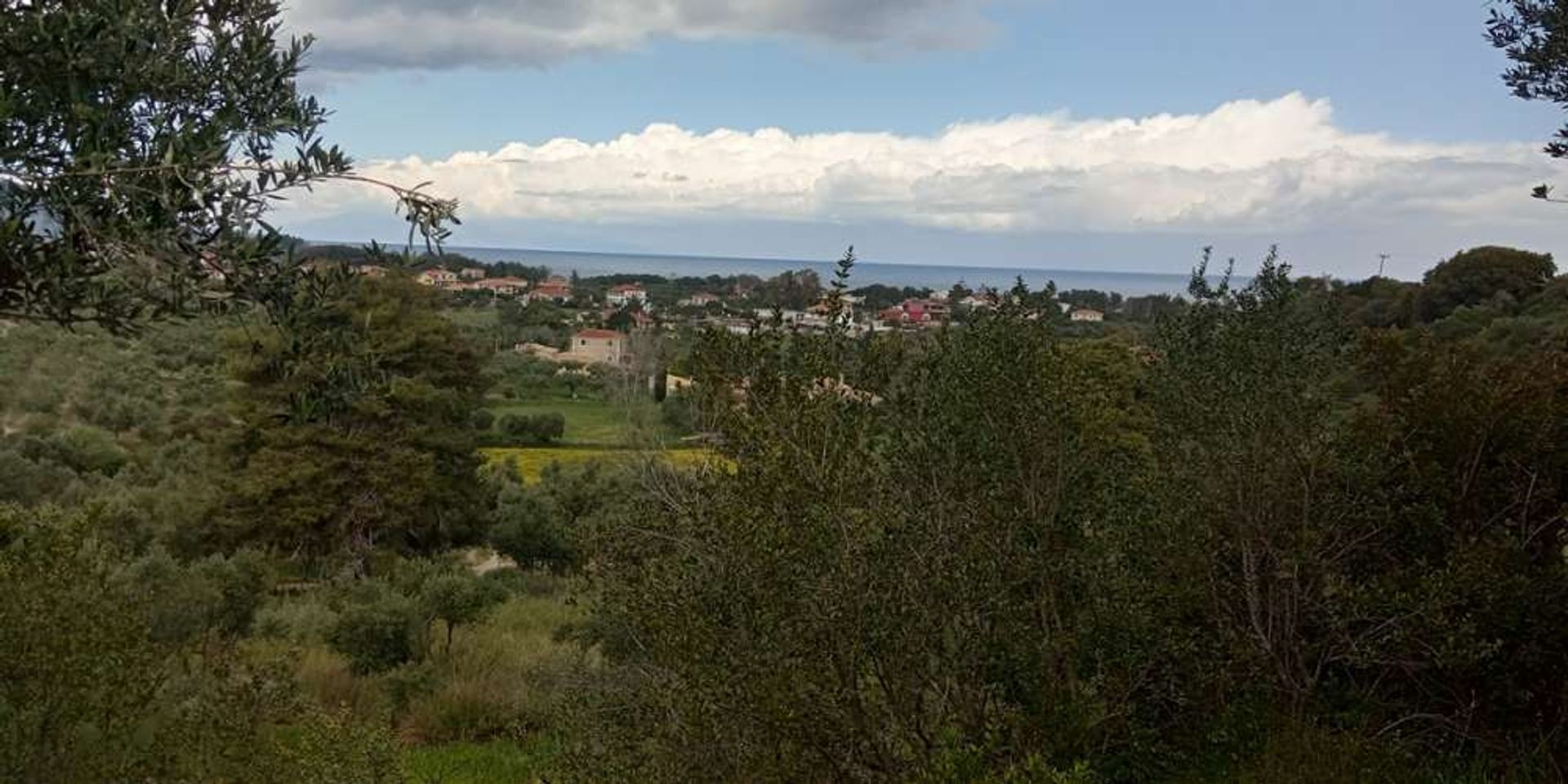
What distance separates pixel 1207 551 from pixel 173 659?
29.4ft

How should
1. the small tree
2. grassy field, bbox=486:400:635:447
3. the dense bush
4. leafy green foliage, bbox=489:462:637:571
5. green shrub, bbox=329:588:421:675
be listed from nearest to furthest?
1. green shrub, bbox=329:588:421:675
2. the small tree
3. leafy green foliage, bbox=489:462:637:571
4. the dense bush
5. grassy field, bbox=486:400:635:447

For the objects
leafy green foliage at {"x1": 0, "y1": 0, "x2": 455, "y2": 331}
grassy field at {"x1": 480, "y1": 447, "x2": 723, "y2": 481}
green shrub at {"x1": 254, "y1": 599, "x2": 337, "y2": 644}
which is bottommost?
grassy field at {"x1": 480, "y1": 447, "x2": 723, "y2": 481}

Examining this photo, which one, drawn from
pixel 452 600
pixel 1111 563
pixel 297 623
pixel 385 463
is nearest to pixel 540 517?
pixel 385 463

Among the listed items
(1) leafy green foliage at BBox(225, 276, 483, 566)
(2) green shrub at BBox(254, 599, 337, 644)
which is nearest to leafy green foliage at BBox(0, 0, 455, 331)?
(2) green shrub at BBox(254, 599, 337, 644)

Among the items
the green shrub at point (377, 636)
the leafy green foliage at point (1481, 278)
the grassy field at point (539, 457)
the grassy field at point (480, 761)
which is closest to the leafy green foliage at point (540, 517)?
the grassy field at point (539, 457)

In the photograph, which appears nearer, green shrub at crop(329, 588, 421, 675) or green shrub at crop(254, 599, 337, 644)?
green shrub at crop(329, 588, 421, 675)

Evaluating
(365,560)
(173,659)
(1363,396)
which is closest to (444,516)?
(365,560)

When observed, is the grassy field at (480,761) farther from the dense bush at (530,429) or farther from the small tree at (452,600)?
the dense bush at (530,429)

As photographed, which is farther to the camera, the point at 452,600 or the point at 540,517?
the point at 540,517

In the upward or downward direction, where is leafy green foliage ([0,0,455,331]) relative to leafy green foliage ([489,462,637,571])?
upward

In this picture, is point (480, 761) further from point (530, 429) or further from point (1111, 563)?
point (530, 429)

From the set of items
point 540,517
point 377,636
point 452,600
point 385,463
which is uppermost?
point 385,463

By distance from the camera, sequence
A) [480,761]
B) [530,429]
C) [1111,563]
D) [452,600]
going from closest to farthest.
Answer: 1. [1111,563]
2. [480,761]
3. [452,600]
4. [530,429]

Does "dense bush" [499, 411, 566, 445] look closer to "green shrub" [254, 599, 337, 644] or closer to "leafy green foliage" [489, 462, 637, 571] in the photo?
"leafy green foliage" [489, 462, 637, 571]
